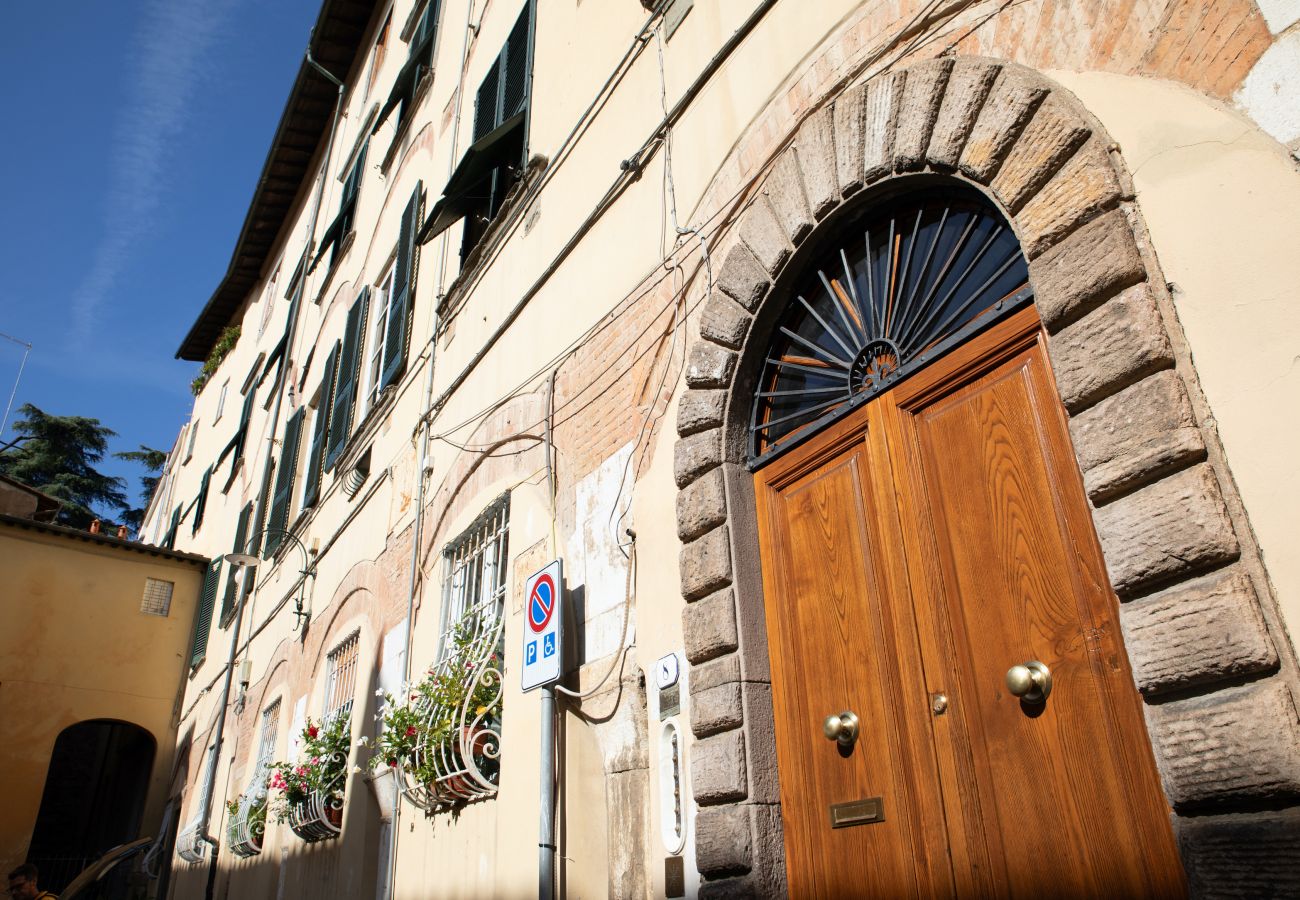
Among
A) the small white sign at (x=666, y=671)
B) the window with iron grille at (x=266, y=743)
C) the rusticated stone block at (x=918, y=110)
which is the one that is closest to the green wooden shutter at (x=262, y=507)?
the window with iron grille at (x=266, y=743)

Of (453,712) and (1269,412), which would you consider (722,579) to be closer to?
(1269,412)

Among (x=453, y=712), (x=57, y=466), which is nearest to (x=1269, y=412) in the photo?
(x=453, y=712)

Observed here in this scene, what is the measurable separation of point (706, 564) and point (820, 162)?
1.56 meters

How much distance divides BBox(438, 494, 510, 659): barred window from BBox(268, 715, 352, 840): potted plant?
6.79 ft

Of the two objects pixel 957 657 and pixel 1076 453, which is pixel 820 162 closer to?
pixel 1076 453

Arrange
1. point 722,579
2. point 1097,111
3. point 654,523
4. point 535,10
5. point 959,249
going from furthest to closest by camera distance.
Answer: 1. point 535,10
2. point 654,523
3. point 722,579
4. point 959,249
5. point 1097,111

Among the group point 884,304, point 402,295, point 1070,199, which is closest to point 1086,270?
point 1070,199

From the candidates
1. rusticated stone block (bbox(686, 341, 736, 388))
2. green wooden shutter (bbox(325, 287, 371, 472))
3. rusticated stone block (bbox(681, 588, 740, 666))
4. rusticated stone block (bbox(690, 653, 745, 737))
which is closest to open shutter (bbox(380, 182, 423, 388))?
green wooden shutter (bbox(325, 287, 371, 472))

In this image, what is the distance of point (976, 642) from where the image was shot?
2740mm

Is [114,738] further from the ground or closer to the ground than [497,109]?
closer to the ground

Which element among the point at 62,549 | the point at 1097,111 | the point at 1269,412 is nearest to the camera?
the point at 1269,412

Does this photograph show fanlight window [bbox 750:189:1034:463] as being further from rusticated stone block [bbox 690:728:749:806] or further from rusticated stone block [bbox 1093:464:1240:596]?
rusticated stone block [bbox 690:728:749:806]

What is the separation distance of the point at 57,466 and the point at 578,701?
33.2 m

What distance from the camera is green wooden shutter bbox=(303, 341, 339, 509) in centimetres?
1109
